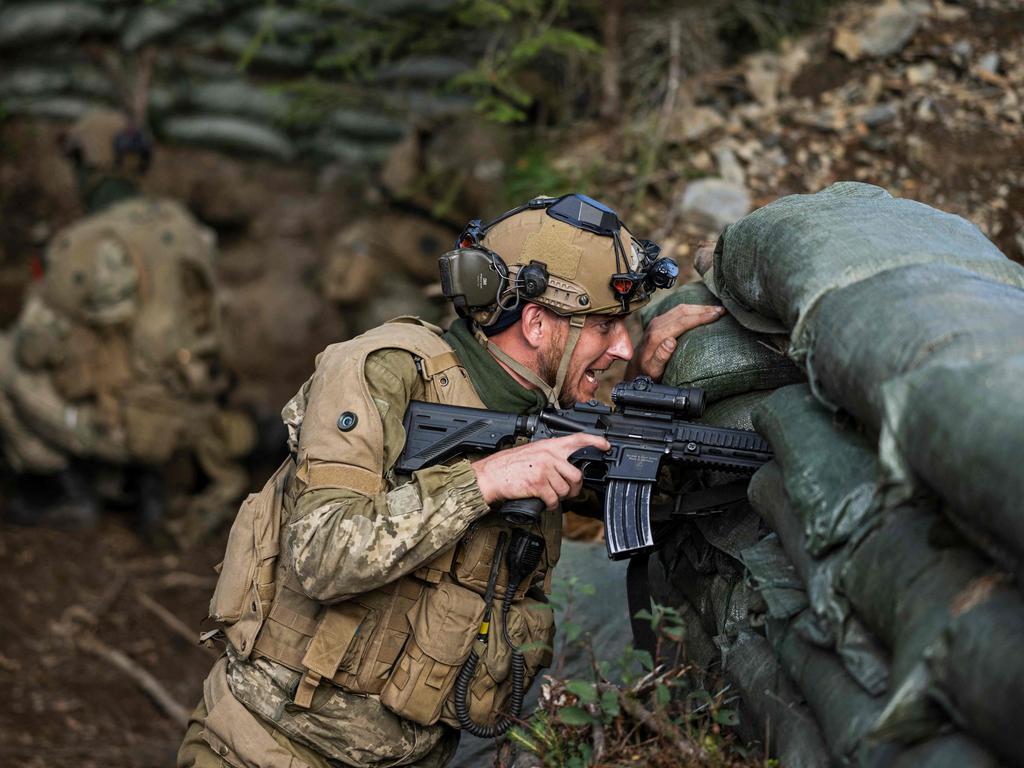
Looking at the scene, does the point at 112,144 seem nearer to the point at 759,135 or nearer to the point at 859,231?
the point at 759,135

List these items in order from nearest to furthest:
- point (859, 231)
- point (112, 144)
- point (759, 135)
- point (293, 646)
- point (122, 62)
A: point (859, 231) → point (293, 646) → point (759, 135) → point (112, 144) → point (122, 62)

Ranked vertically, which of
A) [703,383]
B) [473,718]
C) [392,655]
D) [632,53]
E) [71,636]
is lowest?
[71,636]

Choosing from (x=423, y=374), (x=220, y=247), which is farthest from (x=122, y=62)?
(x=423, y=374)

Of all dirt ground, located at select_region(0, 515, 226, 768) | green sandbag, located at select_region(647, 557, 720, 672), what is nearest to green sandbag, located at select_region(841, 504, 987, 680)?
green sandbag, located at select_region(647, 557, 720, 672)

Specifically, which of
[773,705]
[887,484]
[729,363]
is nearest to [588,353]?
[729,363]

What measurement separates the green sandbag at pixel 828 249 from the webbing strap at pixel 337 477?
114 cm

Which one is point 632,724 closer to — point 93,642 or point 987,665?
point 987,665

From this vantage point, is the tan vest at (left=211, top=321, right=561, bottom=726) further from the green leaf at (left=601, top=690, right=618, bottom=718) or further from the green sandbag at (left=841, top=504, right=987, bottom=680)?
the green sandbag at (left=841, top=504, right=987, bottom=680)

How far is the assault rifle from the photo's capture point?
321 cm

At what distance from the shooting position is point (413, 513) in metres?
3.03

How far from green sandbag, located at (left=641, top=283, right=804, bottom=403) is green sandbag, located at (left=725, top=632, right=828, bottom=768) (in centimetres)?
74

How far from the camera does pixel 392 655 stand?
3.33 metres

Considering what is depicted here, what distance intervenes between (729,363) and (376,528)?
116cm

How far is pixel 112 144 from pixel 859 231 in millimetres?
8286
